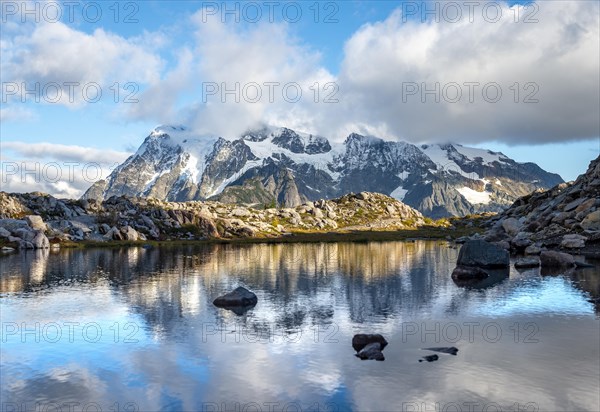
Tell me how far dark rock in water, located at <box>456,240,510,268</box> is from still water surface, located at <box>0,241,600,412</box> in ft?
30.6

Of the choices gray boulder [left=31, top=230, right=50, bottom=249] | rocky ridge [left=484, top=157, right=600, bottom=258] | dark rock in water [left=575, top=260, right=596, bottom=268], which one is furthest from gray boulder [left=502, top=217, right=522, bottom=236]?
gray boulder [left=31, top=230, right=50, bottom=249]

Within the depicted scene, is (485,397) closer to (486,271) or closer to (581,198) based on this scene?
(486,271)

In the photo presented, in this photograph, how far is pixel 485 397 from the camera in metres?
29.3

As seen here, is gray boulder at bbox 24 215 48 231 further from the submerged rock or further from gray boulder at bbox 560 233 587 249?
the submerged rock

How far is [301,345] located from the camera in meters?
40.9

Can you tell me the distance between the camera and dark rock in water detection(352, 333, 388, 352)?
39812 mm

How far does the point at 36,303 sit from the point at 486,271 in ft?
218

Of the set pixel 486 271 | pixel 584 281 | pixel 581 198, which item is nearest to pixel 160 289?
pixel 486 271

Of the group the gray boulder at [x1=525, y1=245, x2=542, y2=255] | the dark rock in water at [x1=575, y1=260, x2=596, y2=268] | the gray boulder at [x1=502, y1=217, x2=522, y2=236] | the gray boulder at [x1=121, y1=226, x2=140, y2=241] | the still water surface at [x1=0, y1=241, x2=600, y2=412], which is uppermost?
the gray boulder at [x1=502, y1=217, x2=522, y2=236]

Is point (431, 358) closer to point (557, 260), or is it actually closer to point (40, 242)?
point (557, 260)

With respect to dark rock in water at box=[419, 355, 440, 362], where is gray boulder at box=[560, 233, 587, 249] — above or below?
above

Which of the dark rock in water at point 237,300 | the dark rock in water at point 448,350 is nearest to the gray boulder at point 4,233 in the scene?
the dark rock in water at point 237,300

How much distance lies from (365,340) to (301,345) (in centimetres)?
502

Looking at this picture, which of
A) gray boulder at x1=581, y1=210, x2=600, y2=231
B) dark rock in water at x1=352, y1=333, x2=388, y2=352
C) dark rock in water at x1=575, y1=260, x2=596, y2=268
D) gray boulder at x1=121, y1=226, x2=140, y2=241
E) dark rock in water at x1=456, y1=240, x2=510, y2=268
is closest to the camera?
dark rock in water at x1=352, y1=333, x2=388, y2=352
